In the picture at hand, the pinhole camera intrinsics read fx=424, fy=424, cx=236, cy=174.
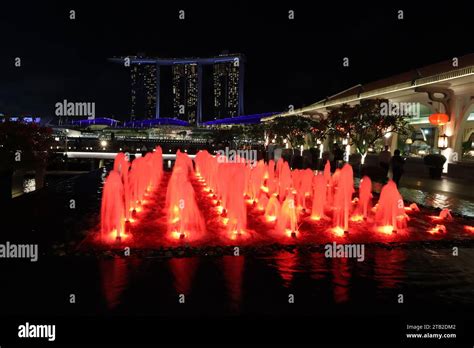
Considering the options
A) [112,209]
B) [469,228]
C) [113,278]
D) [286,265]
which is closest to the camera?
[113,278]

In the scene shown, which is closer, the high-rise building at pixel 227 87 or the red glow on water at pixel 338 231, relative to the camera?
the red glow on water at pixel 338 231

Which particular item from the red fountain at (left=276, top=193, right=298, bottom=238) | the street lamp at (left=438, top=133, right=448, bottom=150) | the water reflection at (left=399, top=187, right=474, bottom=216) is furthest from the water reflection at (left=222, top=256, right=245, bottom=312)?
the street lamp at (left=438, top=133, right=448, bottom=150)

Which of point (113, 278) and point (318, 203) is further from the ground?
point (318, 203)

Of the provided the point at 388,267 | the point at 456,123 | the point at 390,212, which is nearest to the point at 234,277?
the point at 388,267

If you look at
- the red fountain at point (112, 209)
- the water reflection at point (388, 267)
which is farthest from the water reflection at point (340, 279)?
the red fountain at point (112, 209)

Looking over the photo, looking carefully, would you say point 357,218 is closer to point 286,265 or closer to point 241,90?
point 286,265

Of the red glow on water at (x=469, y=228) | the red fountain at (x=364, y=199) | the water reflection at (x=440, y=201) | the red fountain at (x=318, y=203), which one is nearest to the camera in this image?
the red glow on water at (x=469, y=228)

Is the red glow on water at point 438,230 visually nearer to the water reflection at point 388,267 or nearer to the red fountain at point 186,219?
the water reflection at point 388,267

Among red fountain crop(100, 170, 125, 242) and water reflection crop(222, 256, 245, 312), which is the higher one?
red fountain crop(100, 170, 125, 242)

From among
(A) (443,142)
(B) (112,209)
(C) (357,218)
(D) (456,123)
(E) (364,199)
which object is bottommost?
(C) (357,218)

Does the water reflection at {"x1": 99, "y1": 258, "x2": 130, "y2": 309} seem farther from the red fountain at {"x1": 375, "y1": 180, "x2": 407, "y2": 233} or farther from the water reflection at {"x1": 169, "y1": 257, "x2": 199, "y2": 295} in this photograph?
the red fountain at {"x1": 375, "y1": 180, "x2": 407, "y2": 233}

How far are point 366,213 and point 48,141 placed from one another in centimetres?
1054

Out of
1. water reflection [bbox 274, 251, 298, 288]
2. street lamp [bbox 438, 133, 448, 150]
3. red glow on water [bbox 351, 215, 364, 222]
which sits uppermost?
street lamp [bbox 438, 133, 448, 150]

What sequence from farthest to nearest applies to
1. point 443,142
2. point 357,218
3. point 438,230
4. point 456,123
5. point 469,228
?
point 456,123 < point 443,142 < point 357,218 < point 469,228 < point 438,230
